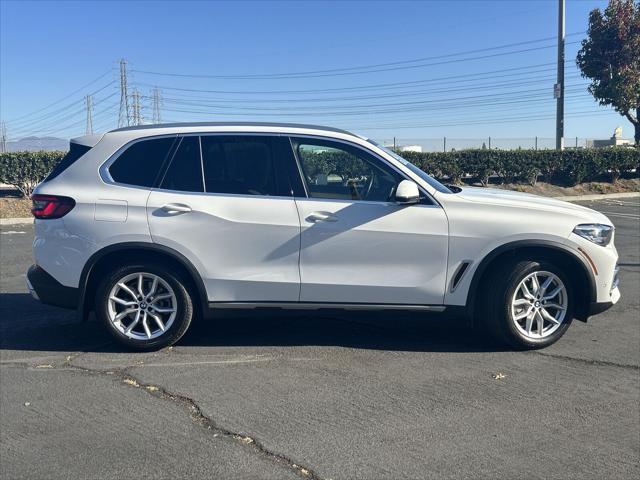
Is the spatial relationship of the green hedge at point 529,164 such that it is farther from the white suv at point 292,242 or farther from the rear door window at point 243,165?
the rear door window at point 243,165

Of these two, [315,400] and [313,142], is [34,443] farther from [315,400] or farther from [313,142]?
[313,142]

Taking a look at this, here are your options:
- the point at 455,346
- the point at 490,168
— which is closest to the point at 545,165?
the point at 490,168

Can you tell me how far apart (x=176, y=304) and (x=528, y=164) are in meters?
19.4

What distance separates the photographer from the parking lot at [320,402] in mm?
3354

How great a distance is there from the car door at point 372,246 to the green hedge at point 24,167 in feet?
51.2

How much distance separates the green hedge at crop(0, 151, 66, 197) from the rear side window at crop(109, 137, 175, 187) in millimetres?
14638

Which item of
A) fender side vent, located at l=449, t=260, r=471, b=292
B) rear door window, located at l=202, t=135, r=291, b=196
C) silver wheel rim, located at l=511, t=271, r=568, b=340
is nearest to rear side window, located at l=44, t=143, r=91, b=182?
rear door window, located at l=202, t=135, r=291, b=196

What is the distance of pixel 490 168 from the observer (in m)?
21.9

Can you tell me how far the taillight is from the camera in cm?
504

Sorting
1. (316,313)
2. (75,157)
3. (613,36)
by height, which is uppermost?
(613,36)

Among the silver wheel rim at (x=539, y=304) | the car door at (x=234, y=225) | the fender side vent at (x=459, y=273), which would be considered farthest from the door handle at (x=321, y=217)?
the silver wheel rim at (x=539, y=304)

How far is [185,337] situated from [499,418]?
2914mm

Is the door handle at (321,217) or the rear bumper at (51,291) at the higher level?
the door handle at (321,217)

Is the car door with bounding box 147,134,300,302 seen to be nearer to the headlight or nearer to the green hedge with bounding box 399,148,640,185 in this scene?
the headlight
